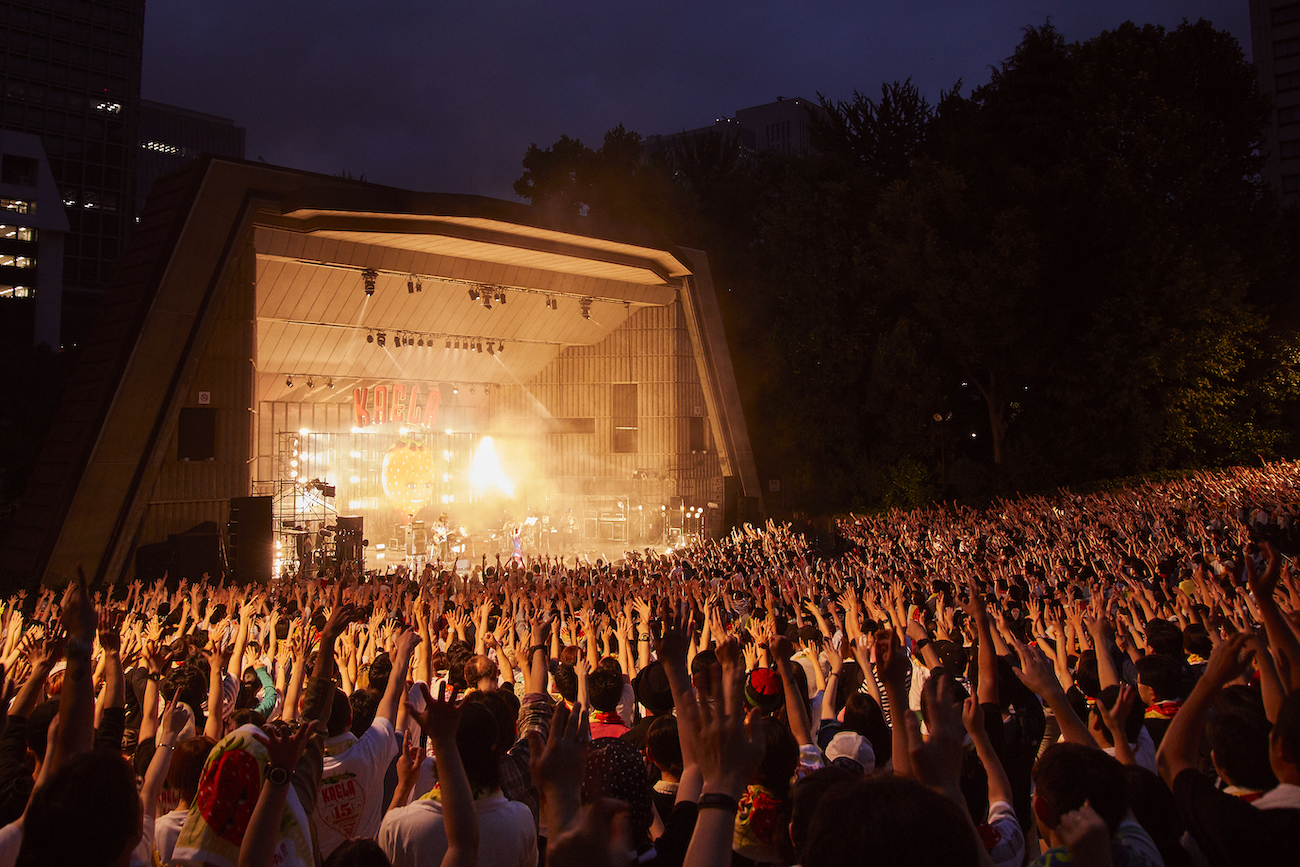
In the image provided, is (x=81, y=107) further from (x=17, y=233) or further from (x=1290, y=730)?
(x=1290, y=730)

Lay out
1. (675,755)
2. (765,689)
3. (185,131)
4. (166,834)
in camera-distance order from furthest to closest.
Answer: (185,131)
(765,689)
(675,755)
(166,834)

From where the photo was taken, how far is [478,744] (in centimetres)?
235

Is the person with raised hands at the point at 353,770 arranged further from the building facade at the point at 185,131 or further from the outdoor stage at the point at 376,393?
the building facade at the point at 185,131

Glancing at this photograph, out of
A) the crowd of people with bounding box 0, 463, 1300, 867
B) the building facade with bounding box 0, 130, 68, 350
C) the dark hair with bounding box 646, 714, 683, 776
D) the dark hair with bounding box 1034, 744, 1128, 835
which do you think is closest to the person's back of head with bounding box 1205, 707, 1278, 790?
the crowd of people with bounding box 0, 463, 1300, 867

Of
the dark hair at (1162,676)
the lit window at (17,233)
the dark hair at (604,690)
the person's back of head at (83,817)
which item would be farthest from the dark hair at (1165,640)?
the lit window at (17,233)

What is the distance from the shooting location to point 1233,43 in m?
24.1

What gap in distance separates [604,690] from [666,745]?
0.88 meters

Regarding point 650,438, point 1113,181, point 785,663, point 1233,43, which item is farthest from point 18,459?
point 1233,43

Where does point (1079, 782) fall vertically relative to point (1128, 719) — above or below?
above

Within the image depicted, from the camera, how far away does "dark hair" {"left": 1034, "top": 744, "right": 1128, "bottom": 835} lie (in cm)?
193

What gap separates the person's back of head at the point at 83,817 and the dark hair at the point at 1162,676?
3443mm

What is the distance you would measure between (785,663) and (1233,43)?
28380 millimetres

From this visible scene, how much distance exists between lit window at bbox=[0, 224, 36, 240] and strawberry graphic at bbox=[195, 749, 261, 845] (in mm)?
54799

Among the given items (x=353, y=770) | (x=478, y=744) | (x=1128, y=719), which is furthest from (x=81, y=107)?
(x=1128, y=719)
